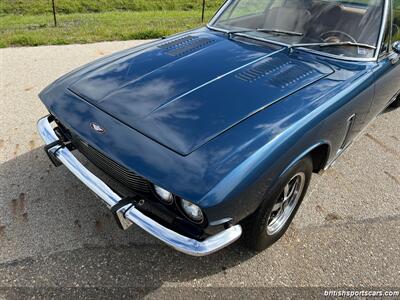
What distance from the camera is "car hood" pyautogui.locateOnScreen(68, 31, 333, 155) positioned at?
6.85ft

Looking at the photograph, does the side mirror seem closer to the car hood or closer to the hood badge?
the car hood

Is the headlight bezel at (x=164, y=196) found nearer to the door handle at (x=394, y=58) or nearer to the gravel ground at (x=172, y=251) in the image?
the gravel ground at (x=172, y=251)

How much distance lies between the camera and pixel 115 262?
7.88 feet

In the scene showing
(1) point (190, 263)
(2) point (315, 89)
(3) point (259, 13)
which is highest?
(3) point (259, 13)

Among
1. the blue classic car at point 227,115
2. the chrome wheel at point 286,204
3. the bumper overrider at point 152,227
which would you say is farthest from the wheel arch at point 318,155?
the bumper overrider at point 152,227

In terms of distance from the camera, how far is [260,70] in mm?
2617

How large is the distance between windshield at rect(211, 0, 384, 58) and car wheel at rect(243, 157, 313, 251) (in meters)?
1.11

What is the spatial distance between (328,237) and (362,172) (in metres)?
1.05

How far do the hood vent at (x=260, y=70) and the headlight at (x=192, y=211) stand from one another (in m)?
1.05

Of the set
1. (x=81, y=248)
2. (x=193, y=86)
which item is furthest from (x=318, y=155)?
(x=81, y=248)

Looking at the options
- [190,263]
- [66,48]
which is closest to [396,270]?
[190,263]

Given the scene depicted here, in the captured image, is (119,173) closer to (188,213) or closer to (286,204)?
(188,213)

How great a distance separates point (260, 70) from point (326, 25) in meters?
0.88

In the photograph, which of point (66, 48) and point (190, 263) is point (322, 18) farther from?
point (66, 48)
